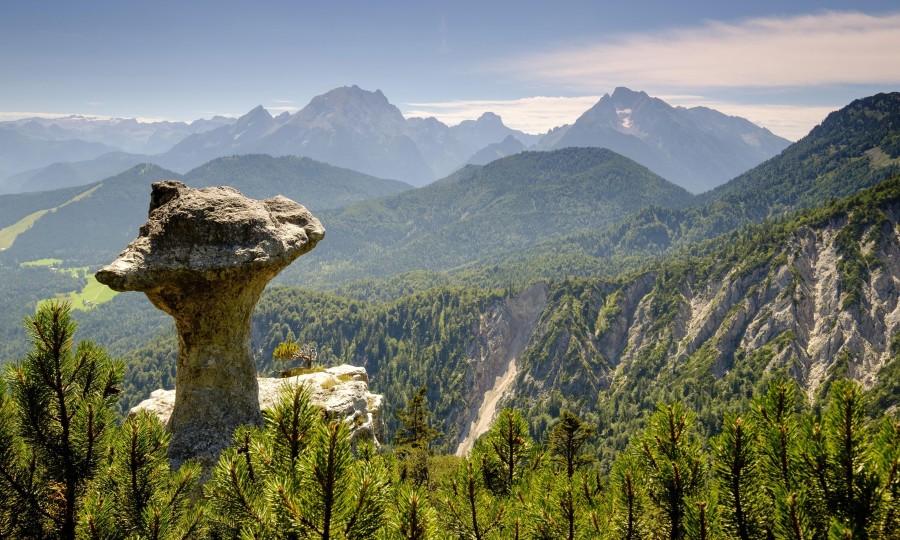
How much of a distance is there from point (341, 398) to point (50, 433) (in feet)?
55.2

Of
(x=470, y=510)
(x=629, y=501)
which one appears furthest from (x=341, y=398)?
(x=629, y=501)

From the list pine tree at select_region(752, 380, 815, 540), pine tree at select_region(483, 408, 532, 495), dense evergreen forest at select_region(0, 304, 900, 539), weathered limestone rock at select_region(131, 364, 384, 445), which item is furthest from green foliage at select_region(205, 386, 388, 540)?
weathered limestone rock at select_region(131, 364, 384, 445)

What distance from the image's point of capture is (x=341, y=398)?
25.2 m

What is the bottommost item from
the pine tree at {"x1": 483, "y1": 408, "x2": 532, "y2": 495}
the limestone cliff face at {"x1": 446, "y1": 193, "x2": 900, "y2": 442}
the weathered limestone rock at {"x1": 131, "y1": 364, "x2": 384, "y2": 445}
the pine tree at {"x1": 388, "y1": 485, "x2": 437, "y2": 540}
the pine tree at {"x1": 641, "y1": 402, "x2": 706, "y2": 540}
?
the limestone cliff face at {"x1": 446, "y1": 193, "x2": 900, "y2": 442}

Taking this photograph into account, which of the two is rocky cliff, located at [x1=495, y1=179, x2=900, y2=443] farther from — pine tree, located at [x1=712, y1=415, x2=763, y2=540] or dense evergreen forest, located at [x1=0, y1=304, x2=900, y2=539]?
pine tree, located at [x1=712, y1=415, x2=763, y2=540]

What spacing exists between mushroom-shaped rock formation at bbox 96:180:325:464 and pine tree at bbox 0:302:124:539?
7.36m

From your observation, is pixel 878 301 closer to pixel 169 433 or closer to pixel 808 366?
pixel 808 366

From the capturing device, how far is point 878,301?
150 meters

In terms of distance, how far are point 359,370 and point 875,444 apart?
26.8m

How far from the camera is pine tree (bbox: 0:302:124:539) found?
847 centimetres

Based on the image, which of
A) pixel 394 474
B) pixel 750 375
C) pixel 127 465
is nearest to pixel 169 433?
pixel 127 465

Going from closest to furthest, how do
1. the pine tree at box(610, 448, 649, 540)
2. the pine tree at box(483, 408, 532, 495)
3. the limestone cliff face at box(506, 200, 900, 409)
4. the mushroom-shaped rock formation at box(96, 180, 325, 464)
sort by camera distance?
the pine tree at box(610, 448, 649, 540) → the pine tree at box(483, 408, 532, 495) → the mushroom-shaped rock formation at box(96, 180, 325, 464) → the limestone cliff face at box(506, 200, 900, 409)

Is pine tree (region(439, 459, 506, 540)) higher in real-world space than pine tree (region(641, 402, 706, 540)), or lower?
lower

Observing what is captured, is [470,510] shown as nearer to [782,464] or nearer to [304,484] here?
[304,484]
